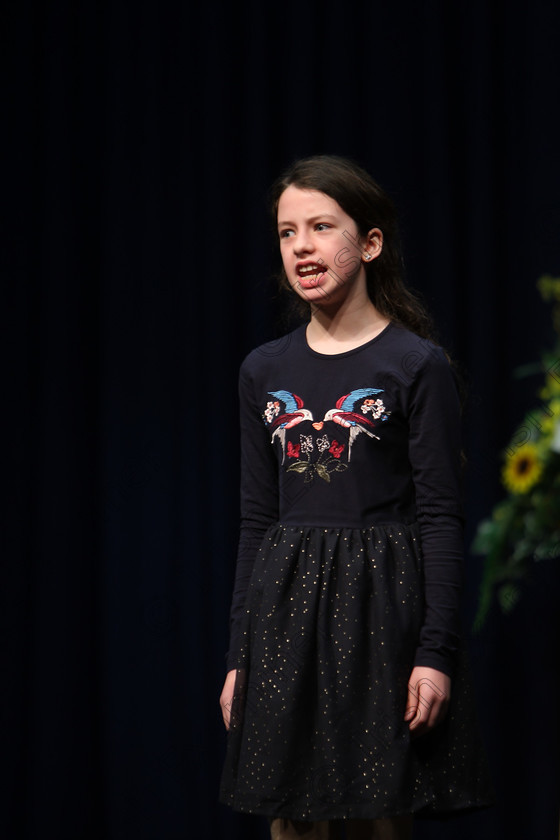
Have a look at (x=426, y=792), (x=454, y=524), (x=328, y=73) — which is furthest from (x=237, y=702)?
(x=328, y=73)

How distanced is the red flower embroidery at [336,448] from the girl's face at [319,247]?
0.24m

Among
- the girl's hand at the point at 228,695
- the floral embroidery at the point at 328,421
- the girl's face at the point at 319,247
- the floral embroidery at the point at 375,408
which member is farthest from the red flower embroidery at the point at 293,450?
the girl's hand at the point at 228,695

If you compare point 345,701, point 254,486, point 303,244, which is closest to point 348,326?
point 303,244

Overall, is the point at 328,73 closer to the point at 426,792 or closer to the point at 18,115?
the point at 18,115

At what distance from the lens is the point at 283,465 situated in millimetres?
1629

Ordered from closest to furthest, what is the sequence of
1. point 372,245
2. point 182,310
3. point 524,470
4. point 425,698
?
point 524,470 < point 425,698 < point 372,245 < point 182,310

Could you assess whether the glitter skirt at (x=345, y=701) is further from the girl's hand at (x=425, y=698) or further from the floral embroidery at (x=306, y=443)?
the floral embroidery at (x=306, y=443)

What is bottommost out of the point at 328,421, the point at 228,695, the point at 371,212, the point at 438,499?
the point at 228,695

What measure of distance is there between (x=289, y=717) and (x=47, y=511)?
3.83ft

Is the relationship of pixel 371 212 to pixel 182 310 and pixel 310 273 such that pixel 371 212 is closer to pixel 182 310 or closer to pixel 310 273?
pixel 310 273

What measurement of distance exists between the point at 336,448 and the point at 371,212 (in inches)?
16.0

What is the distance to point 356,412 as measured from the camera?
1.56m

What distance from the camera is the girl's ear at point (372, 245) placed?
1.65 meters

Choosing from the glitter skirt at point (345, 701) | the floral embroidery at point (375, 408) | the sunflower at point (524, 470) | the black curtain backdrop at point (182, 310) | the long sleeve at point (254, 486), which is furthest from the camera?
the black curtain backdrop at point (182, 310)
